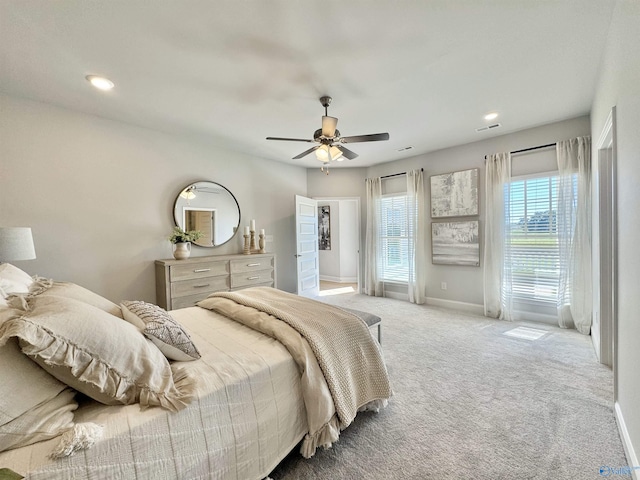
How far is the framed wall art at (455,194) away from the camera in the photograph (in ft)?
13.8

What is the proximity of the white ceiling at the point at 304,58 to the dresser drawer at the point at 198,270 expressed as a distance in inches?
69.0

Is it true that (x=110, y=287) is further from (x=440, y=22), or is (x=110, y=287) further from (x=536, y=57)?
(x=536, y=57)

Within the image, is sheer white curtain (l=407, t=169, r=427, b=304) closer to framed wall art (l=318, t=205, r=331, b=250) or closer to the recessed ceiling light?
framed wall art (l=318, t=205, r=331, b=250)

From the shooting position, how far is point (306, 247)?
5188 millimetres

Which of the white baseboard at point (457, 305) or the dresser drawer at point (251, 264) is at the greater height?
the dresser drawer at point (251, 264)

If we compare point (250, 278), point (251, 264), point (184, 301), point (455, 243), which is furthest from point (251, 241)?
point (455, 243)

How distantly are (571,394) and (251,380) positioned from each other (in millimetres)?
2445

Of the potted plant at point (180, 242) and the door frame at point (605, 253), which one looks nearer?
the door frame at point (605, 253)

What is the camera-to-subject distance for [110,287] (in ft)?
10.5

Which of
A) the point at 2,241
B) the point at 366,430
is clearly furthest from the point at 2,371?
the point at 2,241

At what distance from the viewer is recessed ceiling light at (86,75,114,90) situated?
7.68 feet

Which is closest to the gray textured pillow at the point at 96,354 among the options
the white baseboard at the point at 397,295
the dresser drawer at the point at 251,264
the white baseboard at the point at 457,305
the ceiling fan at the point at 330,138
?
the ceiling fan at the point at 330,138

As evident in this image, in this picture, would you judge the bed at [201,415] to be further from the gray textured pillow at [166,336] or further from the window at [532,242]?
the window at [532,242]

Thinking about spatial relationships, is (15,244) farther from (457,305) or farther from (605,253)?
(457,305)
